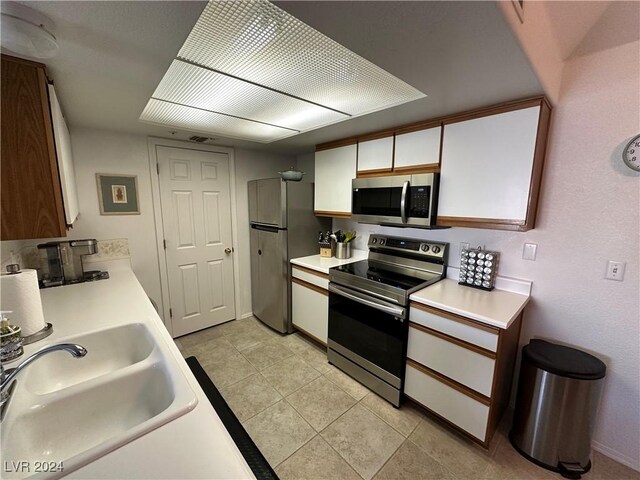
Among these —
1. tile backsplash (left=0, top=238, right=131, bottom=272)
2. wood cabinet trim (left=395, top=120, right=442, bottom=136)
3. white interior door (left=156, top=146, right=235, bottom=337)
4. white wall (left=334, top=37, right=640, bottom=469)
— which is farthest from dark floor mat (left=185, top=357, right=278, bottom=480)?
wood cabinet trim (left=395, top=120, right=442, bottom=136)

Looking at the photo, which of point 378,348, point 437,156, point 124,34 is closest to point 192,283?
point 378,348

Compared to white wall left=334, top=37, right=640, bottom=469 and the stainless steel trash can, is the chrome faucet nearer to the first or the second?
the stainless steel trash can

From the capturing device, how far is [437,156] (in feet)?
6.20

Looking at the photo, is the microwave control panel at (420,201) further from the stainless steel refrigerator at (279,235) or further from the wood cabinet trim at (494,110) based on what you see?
the stainless steel refrigerator at (279,235)

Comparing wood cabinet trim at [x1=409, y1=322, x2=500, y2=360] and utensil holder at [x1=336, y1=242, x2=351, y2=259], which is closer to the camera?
wood cabinet trim at [x1=409, y1=322, x2=500, y2=360]

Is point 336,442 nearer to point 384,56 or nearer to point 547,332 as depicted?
point 547,332

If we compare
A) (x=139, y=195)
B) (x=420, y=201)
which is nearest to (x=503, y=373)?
(x=420, y=201)

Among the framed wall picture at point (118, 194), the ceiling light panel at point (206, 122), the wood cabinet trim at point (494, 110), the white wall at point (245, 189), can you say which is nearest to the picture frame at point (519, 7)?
the wood cabinet trim at point (494, 110)

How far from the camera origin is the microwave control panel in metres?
1.90

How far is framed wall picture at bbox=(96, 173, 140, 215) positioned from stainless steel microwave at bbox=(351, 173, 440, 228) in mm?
2049

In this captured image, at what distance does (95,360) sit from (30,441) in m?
0.52

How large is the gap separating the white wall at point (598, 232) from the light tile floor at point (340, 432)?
0.47 metres

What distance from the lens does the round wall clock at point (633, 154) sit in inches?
54.1

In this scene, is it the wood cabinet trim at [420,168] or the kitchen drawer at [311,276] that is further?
the kitchen drawer at [311,276]
